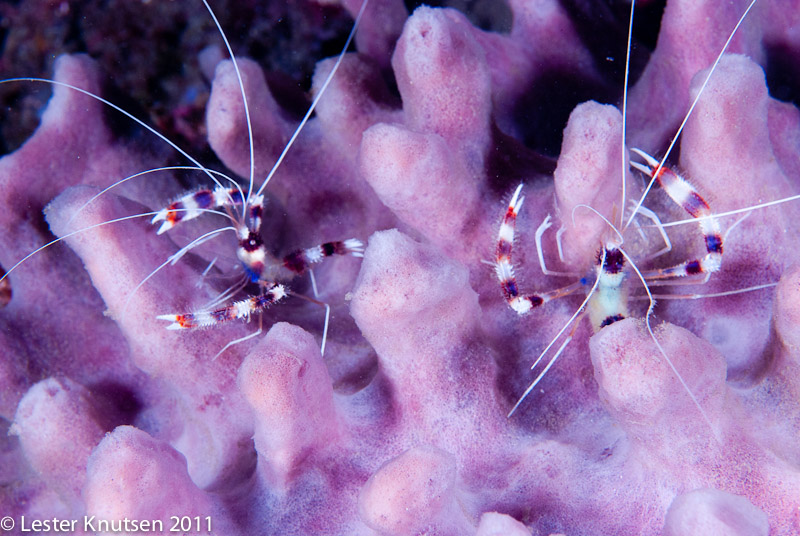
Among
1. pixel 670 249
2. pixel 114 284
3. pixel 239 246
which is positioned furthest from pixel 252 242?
pixel 670 249

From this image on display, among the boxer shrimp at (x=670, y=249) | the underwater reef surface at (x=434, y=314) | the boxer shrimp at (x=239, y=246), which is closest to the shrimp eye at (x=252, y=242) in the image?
the boxer shrimp at (x=239, y=246)

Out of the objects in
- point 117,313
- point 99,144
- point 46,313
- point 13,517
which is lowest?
point 13,517

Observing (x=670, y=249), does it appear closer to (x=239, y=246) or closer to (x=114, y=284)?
(x=239, y=246)

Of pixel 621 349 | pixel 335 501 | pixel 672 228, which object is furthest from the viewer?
pixel 672 228

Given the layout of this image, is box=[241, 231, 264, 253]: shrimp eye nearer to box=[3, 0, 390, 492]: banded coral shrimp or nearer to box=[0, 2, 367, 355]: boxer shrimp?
box=[0, 2, 367, 355]: boxer shrimp

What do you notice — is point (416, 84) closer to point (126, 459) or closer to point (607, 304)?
point (607, 304)

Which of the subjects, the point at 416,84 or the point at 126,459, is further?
the point at 416,84

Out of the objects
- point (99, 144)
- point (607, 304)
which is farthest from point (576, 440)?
point (99, 144)
